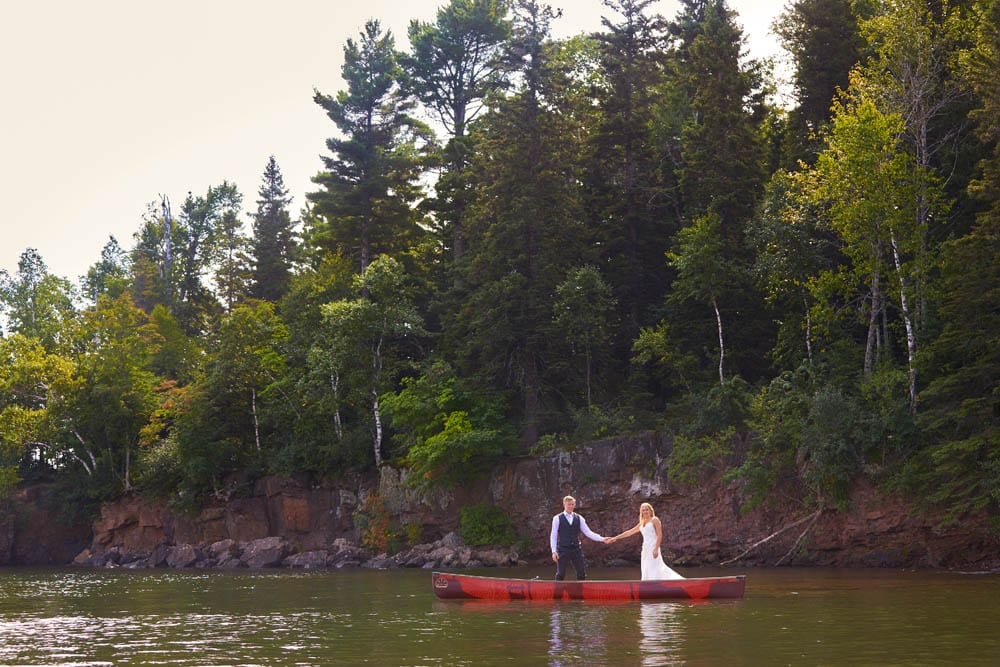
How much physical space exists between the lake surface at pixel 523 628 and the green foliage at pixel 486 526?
14.1m

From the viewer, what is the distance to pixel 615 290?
48.9 metres

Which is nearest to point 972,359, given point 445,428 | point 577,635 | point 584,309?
point 584,309

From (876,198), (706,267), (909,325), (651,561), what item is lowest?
(651,561)

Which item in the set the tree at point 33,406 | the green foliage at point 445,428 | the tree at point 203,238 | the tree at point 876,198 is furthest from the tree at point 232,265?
the tree at point 876,198

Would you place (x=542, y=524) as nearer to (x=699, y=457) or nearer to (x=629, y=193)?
(x=699, y=457)

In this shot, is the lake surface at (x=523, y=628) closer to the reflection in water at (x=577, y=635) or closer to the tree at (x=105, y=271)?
the reflection in water at (x=577, y=635)

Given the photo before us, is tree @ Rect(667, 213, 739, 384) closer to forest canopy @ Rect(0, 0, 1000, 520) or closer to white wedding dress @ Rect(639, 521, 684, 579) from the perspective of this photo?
forest canopy @ Rect(0, 0, 1000, 520)

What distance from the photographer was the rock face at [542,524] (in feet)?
110

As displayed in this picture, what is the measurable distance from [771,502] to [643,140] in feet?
69.2

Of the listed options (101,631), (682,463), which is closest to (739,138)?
(682,463)

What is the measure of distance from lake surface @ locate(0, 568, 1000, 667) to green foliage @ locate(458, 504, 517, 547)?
14.1 m

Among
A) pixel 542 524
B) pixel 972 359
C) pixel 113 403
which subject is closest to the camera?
pixel 972 359

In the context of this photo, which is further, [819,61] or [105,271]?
[105,271]

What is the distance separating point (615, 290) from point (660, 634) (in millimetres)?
33904
